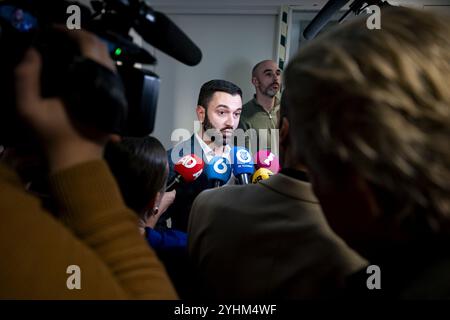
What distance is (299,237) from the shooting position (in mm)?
523

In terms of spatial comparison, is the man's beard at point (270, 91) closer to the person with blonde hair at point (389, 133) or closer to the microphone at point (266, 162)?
the microphone at point (266, 162)

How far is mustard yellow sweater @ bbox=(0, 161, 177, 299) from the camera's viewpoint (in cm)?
28

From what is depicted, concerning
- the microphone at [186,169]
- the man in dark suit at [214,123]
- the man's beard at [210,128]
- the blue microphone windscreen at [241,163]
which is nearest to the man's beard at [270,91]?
the man in dark suit at [214,123]

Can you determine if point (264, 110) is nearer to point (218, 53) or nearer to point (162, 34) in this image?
point (218, 53)

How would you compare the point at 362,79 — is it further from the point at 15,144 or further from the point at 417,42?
the point at 15,144

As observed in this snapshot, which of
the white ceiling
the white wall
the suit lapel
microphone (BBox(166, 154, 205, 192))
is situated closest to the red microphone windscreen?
microphone (BBox(166, 154, 205, 192))

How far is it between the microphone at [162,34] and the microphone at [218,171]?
2.80 ft

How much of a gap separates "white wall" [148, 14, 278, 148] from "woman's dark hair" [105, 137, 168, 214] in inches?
74.0

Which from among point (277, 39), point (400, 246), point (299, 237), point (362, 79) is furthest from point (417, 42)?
point (277, 39)

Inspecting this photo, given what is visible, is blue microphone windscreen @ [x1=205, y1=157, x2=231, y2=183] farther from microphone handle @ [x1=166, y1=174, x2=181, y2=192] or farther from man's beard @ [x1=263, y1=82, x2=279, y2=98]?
man's beard @ [x1=263, y1=82, x2=279, y2=98]

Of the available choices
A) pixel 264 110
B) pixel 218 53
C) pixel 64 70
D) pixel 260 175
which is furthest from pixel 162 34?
pixel 218 53

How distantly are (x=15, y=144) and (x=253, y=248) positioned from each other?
35 cm

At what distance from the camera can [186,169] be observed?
1.25 m

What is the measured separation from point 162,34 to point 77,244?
258mm
